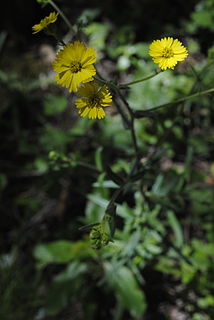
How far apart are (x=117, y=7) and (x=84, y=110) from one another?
3.37 metres

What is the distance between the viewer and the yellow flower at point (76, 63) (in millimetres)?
1346

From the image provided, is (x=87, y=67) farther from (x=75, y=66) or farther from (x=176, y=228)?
(x=176, y=228)

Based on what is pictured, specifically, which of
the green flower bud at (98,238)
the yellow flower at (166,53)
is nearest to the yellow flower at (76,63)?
the yellow flower at (166,53)

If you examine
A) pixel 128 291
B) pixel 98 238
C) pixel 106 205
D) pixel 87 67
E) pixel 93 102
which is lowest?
pixel 128 291

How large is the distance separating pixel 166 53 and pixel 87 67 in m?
0.37

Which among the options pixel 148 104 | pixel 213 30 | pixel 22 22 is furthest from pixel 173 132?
pixel 22 22

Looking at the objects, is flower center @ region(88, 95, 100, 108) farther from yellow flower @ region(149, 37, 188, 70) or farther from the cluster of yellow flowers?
yellow flower @ region(149, 37, 188, 70)

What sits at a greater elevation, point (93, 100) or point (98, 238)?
point (93, 100)

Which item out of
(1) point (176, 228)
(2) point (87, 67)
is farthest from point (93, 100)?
(1) point (176, 228)

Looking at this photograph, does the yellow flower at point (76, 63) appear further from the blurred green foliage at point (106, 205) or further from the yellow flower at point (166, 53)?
the blurred green foliage at point (106, 205)

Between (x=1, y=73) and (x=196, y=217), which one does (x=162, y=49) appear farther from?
(x=1, y=73)

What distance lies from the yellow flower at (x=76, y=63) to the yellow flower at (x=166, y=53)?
0.27 metres

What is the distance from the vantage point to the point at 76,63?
1.36m

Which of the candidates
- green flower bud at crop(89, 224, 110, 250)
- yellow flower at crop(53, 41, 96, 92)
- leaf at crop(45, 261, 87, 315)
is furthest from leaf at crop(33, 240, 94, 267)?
yellow flower at crop(53, 41, 96, 92)
